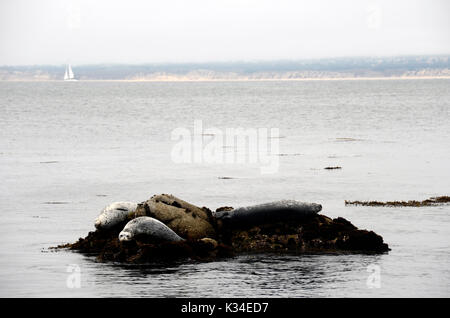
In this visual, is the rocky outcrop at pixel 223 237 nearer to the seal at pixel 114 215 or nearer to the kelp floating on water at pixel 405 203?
the seal at pixel 114 215

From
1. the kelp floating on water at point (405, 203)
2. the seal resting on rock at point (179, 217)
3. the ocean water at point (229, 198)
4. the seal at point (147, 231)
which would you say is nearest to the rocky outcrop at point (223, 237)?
the seal resting on rock at point (179, 217)

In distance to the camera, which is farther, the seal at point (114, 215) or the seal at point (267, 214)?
the seal at point (267, 214)

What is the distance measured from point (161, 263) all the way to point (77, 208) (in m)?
10.6

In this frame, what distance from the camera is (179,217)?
2302 centimetres

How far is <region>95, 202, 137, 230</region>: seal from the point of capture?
2308cm

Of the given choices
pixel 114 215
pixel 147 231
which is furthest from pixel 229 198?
pixel 147 231

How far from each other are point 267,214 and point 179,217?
2421 millimetres

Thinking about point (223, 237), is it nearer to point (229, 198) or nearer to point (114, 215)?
point (114, 215)

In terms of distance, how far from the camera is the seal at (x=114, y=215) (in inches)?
909

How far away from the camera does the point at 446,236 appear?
24.2 metres

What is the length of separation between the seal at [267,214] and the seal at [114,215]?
100 inches

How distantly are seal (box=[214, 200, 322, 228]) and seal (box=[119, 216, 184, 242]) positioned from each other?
1812 millimetres

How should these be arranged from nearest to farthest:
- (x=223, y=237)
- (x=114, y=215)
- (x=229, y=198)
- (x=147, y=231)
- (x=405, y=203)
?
(x=147, y=231) < (x=223, y=237) < (x=114, y=215) < (x=405, y=203) < (x=229, y=198)
